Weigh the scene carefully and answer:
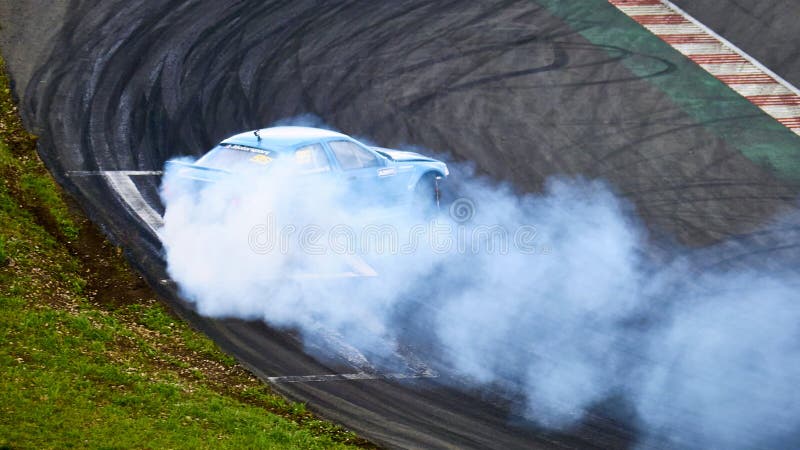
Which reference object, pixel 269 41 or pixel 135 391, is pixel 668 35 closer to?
pixel 269 41

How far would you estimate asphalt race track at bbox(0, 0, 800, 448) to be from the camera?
653 inches

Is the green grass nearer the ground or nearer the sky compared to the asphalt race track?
nearer the ground

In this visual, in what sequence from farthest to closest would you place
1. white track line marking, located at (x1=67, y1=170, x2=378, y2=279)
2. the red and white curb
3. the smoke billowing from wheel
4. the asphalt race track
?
the red and white curb → the asphalt race track → white track line marking, located at (x1=67, y1=170, x2=378, y2=279) → the smoke billowing from wheel

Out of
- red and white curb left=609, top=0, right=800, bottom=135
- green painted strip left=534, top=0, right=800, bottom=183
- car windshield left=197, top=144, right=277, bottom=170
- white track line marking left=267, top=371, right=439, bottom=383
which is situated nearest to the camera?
white track line marking left=267, top=371, right=439, bottom=383

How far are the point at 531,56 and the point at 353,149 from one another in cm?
783

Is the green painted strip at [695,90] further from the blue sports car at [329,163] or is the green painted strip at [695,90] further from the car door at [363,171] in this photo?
the car door at [363,171]

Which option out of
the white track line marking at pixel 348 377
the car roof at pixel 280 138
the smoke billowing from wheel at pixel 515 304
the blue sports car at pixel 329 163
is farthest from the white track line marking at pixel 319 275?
the car roof at pixel 280 138

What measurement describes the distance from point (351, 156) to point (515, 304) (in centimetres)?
319

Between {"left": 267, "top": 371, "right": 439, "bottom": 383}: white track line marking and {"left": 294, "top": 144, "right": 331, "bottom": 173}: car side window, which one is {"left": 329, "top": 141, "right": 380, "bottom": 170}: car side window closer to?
{"left": 294, "top": 144, "right": 331, "bottom": 173}: car side window

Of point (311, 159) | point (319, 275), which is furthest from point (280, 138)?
point (319, 275)

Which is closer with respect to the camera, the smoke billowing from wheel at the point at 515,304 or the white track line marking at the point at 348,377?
the white track line marking at the point at 348,377

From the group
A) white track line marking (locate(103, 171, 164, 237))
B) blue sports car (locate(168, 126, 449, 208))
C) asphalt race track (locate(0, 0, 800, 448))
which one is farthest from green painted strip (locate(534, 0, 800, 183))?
white track line marking (locate(103, 171, 164, 237))

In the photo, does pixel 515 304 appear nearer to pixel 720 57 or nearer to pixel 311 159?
pixel 311 159

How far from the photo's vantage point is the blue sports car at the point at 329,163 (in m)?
13.5
